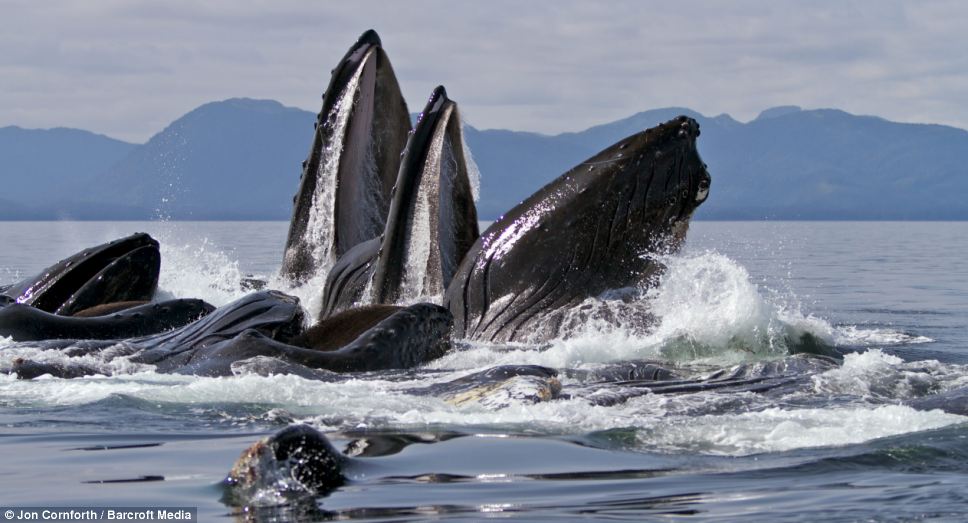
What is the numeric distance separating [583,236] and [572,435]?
12.7 ft

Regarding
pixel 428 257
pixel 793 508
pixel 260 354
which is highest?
pixel 428 257

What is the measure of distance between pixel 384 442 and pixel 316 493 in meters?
1.29

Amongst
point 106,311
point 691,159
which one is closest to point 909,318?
point 691,159

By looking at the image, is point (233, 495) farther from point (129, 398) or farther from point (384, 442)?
point (129, 398)

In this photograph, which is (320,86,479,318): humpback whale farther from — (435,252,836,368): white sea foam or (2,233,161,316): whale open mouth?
(2,233,161,316): whale open mouth

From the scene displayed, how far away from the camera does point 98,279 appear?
1328cm

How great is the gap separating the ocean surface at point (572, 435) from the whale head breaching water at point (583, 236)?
0.27 meters

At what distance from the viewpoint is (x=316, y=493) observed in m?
5.75

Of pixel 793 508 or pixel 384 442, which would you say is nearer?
pixel 793 508

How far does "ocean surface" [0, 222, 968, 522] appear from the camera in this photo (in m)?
5.69

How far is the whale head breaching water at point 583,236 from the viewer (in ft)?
35.6

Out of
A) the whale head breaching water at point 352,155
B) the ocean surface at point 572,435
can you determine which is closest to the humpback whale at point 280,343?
the ocean surface at point 572,435

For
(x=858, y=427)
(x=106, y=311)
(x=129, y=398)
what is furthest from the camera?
(x=106, y=311)

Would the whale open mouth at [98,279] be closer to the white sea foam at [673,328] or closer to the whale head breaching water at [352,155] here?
the whale head breaching water at [352,155]
